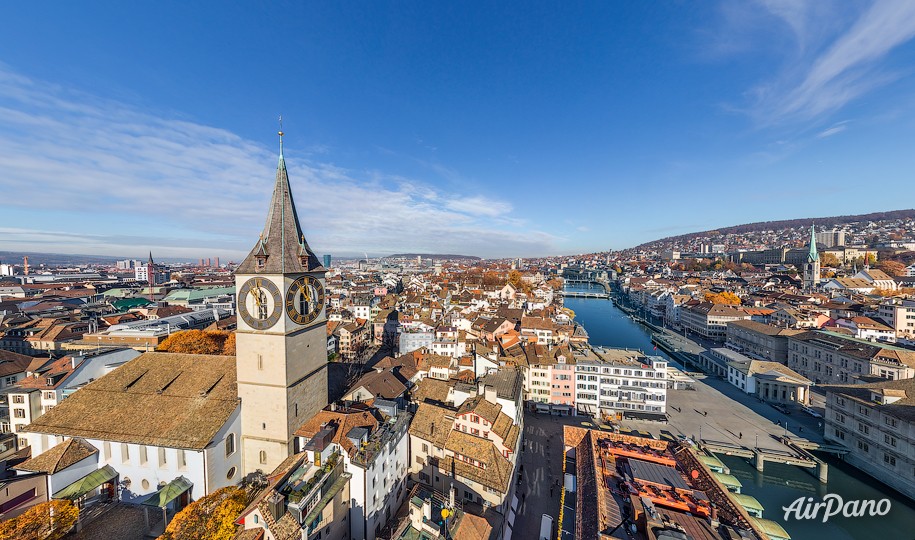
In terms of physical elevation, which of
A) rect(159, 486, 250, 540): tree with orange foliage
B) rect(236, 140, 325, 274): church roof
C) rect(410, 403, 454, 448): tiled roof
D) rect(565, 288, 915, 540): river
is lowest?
rect(565, 288, 915, 540): river

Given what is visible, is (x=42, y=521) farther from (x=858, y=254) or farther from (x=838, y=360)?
(x=858, y=254)

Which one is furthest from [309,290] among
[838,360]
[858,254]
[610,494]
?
[858,254]

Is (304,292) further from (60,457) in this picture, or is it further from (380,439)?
(60,457)

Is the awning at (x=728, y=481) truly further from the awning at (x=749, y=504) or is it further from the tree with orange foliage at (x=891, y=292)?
the tree with orange foliage at (x=891, y=292)

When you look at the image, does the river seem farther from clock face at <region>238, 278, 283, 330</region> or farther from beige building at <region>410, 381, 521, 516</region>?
clock face at <region>238, 278, 283, 330</region>

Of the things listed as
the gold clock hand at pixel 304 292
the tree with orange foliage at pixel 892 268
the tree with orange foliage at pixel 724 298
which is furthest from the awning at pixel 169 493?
the tree with orange foliage at pixel 892 268

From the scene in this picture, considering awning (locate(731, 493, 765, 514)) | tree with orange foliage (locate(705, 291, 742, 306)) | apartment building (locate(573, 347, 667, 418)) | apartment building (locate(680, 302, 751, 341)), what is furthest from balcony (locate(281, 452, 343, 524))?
tree with orange foliage (locate(705, 291, 742, 306))
